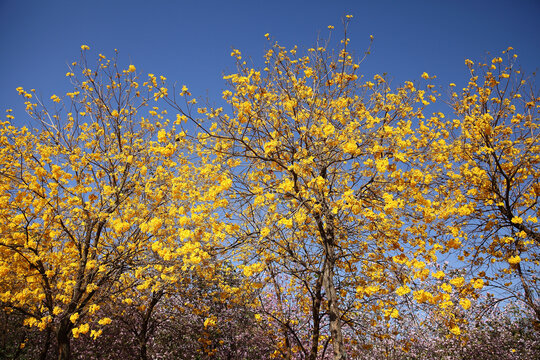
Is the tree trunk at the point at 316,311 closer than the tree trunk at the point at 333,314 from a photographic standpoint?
No

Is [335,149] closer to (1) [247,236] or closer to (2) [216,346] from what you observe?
(1) [247,236]

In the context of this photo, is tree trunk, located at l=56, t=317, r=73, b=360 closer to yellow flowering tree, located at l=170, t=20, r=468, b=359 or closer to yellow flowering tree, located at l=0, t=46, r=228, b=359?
yellow flowering tree, located at l=0, t=46, r=228, b=359

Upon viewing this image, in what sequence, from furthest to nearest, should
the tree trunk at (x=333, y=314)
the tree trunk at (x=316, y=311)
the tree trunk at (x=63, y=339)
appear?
the tree trunk at (x=316, y=311), the tree trunk at (x=63, y=339), the tree trunk at (x=333, y=314)

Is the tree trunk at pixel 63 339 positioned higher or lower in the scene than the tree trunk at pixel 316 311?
lower

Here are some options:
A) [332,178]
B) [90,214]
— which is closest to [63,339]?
[90,214]

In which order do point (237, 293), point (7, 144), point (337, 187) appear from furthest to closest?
point (237, 293) → point (7, 144) → point (337, 187)

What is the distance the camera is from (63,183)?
628 cm

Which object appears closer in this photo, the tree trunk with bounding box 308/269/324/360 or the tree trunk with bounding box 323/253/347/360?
the tree trunk with bounding box 323/253/347/360

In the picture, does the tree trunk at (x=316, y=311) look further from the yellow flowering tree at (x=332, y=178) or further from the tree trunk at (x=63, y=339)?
the tree trunk at (x=63, y=339)

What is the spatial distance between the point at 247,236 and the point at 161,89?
261 cm

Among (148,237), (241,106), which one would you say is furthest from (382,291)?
(148,237)

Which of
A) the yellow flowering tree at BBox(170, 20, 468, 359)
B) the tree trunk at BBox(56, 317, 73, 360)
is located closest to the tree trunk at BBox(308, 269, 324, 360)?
the yellow flowering tree at BBox(170, 20, 468, 359)

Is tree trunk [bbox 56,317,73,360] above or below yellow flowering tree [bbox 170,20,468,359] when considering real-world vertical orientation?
below

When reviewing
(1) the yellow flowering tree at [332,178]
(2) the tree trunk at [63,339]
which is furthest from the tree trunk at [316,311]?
(2) the tree trunk at [63,339]
